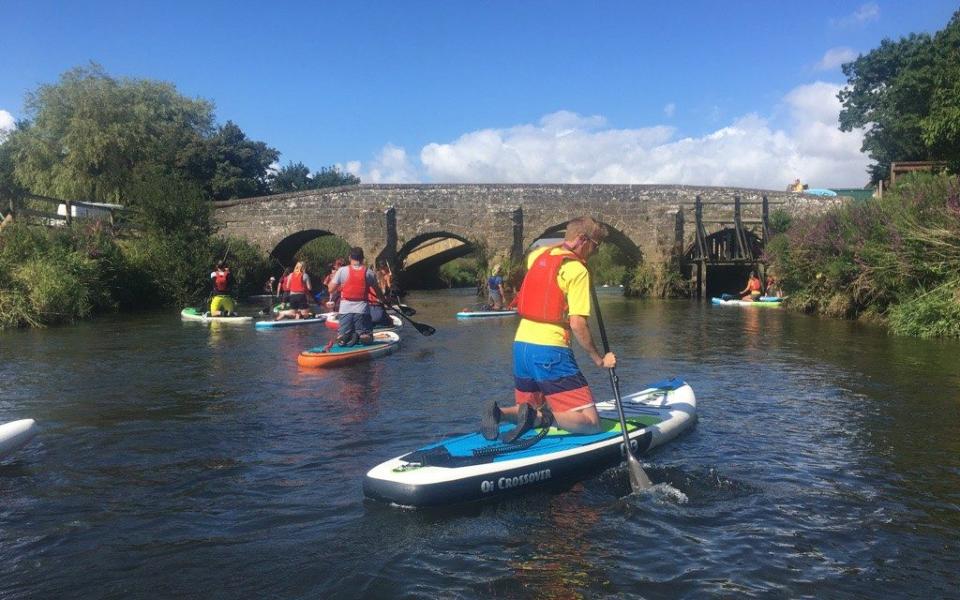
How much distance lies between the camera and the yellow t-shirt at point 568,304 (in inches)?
211

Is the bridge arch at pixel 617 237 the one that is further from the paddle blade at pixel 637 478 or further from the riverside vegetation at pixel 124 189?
the paddle blade at pixel 637 478

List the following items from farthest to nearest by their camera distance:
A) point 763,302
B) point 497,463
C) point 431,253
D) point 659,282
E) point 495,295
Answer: point 431,253
point 659,282
point 763,302
point 495,295
point 497,463

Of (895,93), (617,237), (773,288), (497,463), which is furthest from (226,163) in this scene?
(497,463)

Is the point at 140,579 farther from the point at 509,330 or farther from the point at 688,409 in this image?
the point at 509,330

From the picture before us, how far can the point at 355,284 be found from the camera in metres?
11.5

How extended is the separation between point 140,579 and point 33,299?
1551cm

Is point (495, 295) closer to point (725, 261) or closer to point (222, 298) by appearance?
point (222, 298)

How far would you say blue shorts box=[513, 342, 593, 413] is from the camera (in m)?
5.52

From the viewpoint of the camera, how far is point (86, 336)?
1528 cm

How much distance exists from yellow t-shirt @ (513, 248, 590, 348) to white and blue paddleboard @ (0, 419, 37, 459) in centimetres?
406

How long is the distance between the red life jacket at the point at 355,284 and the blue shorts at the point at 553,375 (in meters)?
6.12

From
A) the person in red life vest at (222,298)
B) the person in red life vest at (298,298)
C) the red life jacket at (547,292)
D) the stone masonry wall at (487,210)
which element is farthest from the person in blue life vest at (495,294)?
the red life jacket at (547,292)

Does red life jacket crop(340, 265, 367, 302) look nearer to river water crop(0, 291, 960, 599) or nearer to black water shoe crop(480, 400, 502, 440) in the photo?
river water crop(0, 291, 960, 599)

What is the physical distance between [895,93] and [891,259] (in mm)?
19718
